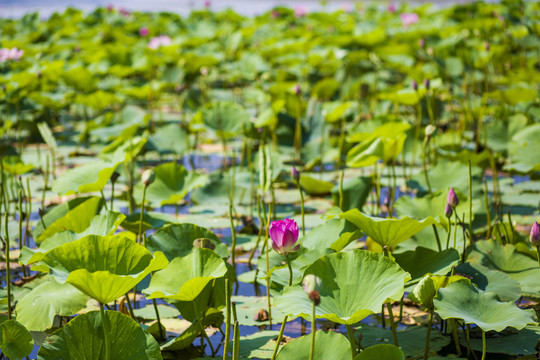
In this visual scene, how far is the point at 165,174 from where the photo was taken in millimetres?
2178

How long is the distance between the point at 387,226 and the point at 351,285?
0.70 feet

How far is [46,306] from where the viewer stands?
Answer: 140cm

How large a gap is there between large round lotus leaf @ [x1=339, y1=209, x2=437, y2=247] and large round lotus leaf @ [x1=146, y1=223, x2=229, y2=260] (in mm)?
306

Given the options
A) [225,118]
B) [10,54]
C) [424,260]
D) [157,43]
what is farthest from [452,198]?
[157,43]

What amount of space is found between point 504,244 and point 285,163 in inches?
56.6

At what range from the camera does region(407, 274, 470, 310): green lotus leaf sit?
120 centimetres

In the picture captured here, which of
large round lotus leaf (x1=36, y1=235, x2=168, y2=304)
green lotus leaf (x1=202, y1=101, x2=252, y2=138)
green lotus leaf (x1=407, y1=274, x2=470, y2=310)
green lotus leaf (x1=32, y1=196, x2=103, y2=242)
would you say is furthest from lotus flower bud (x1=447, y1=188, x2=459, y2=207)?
green lotus leaf (x1=202, y1=101, x2=252, y2=138)

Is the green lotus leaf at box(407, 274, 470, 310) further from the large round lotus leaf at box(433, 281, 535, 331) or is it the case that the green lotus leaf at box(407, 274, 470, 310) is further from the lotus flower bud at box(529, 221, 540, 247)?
the lotus flower bud at box(529, 221, 540, 247)

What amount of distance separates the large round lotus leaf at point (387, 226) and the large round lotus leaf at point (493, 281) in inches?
6.2

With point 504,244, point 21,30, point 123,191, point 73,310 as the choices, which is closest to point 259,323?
point 73,310

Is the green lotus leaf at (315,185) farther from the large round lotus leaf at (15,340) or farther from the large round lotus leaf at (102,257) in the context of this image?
the large round lotus leaf at (15,340)

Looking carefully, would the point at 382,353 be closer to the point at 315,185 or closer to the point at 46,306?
the point at 46,306

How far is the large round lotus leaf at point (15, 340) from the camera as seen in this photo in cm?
117

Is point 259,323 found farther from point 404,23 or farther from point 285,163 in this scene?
point 404,23
